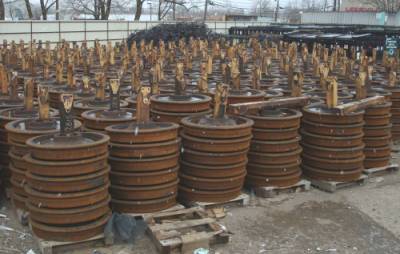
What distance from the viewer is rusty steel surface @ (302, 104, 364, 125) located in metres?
6.23

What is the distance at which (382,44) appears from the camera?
53.9ft

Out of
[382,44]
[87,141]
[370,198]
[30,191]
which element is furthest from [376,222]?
[382,44]

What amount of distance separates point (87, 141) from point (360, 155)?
3.56m

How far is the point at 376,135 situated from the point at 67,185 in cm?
438

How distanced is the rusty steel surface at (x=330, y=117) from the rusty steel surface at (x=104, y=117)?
219 cm

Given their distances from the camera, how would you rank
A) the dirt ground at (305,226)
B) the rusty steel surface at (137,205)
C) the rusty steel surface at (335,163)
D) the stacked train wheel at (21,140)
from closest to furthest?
1. the dirt ground at (305,226)
2. the stacked train wheel at (21,140)
3. the rusty steel surface at (137,205)
4. the rusty steel surface at (335,163)

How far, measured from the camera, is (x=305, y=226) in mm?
5227

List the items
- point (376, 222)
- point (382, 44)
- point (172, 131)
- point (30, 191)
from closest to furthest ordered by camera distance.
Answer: point (30, 191) → point (172, 131) → point (376, 222) → point (382, 44)

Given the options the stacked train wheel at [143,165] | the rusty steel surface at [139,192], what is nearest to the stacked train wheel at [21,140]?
the stacked train wheel at [143,165]

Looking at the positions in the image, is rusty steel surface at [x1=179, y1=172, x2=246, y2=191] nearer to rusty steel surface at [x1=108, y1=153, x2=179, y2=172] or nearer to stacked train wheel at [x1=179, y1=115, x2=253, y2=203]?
stacked train wheel at [x1=179, y1=115, x2=253, y2=203]

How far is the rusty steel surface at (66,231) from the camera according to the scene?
14.6 feet

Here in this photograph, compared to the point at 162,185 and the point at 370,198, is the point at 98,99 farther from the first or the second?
the point at 370,198

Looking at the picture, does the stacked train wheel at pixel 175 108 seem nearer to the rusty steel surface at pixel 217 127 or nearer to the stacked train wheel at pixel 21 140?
the rusty steel surface at pixel 217 127

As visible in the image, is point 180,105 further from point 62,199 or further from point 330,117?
point 62,199
